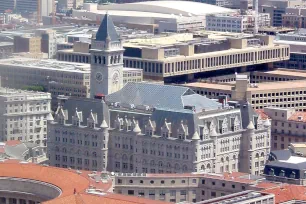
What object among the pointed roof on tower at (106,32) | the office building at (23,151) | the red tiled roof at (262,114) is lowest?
the office building at (23,151)

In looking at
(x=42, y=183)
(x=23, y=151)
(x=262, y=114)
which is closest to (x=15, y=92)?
(x=23, y=151)

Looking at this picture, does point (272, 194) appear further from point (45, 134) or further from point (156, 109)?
point (45, 134)

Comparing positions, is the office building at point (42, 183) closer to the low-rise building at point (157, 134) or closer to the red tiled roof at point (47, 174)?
the red tiled roof at point (47, 174)

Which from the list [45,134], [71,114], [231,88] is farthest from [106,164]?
[231,88]

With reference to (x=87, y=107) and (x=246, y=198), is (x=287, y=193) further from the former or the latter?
(x=87, y=107)

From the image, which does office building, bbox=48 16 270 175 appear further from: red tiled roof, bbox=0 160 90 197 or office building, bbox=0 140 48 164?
red tiled roof, bbox=0 160 90 197

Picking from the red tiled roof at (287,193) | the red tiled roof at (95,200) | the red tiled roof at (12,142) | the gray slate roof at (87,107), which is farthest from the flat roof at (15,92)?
the red tiled roof at (95,200)
